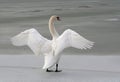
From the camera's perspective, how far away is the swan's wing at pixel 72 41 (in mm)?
6523

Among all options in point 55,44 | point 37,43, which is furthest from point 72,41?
point 37,43

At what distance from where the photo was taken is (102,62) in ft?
24.8

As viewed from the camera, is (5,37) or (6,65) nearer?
(6,65)

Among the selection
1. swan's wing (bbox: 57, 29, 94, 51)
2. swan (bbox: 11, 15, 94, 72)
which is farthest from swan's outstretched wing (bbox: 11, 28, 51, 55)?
swan's wing (bbox: 57, 29, 94, 51)

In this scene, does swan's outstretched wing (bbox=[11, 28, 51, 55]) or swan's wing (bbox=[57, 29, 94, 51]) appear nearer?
swan's wing (bbox=[57, 29, 94, 51])

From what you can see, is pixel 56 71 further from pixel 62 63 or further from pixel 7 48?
pixel 7 48

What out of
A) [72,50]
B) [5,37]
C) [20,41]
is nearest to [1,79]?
[20,41]

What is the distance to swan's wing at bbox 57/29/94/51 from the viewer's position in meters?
6.52

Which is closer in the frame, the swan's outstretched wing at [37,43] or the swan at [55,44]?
the swan at [55,44]

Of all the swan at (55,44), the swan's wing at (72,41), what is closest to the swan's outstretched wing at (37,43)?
the swan at (55,44)

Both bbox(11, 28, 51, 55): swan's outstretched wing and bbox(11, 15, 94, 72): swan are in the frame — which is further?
bbox(11, 28, 51, 55): swan's outstretched wing

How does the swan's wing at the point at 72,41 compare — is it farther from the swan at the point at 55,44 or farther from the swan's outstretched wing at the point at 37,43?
the swan's outstretched wing at the point at 37,43

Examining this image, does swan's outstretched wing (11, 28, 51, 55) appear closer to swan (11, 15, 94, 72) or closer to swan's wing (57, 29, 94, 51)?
swan (11, 15, 94, 72)

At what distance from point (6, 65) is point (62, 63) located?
38.7 inches
